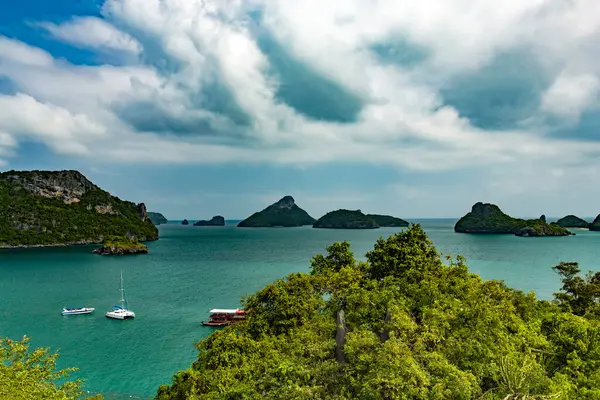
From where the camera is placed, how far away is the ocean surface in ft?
120

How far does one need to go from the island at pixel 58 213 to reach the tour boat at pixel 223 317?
138 m

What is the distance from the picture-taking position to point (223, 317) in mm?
49500

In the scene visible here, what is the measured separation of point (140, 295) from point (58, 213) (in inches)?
5059

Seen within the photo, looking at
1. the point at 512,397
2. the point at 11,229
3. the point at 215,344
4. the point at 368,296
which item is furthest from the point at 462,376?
the point at 11,229

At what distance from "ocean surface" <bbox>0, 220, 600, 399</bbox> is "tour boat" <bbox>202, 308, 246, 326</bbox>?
1.34 meters

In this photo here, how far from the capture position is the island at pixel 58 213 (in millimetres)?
154750

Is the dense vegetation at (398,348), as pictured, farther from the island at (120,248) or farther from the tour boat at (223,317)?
the island at (120,248)

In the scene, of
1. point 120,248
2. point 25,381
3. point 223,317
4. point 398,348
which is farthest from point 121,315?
point 120,248

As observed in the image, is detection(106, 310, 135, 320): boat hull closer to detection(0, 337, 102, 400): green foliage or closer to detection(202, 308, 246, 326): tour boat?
detection(202, 308, 246, 326): tour boat

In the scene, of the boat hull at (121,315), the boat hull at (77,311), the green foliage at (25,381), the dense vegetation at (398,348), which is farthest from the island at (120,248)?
the green foliage at (25,381)

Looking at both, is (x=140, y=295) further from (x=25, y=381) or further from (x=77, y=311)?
(x=25, y=381)

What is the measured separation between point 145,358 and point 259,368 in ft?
78.1

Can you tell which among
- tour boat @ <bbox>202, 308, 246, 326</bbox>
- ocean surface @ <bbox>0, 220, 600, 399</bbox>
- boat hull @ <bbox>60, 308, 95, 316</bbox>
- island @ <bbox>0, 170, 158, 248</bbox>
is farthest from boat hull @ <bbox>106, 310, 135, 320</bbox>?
island @ <bbox>0, 170, 158, 248</bbox>

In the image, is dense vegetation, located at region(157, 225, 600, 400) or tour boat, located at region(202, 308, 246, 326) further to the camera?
tour boat, located at region(202, 308, 246, 326)
